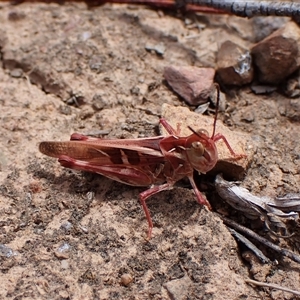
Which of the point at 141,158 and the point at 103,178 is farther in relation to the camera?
the point at 103,178

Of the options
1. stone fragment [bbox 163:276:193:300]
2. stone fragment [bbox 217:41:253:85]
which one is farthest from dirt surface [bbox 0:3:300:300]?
stone fragment [bbox 217:41:253:85]

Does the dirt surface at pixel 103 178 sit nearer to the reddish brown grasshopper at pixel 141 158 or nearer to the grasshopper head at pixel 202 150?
the reddish brown grasshopper at pixel 141 158

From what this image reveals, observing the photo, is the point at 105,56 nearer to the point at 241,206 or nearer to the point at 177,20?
the point at 177,20

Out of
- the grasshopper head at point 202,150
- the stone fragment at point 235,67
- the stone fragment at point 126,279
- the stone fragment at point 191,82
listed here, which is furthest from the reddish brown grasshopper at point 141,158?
the stone fragment at point 235,67

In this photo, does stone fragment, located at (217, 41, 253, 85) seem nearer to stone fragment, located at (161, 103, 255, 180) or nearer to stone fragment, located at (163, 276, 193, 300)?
stone fragment, located at (161, 103, 255, 180)

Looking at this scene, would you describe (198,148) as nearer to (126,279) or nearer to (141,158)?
(141,158)

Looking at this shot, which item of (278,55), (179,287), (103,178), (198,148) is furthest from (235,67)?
(179,287)

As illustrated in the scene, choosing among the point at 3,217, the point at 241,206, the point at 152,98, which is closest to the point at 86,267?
the point at 3,217
